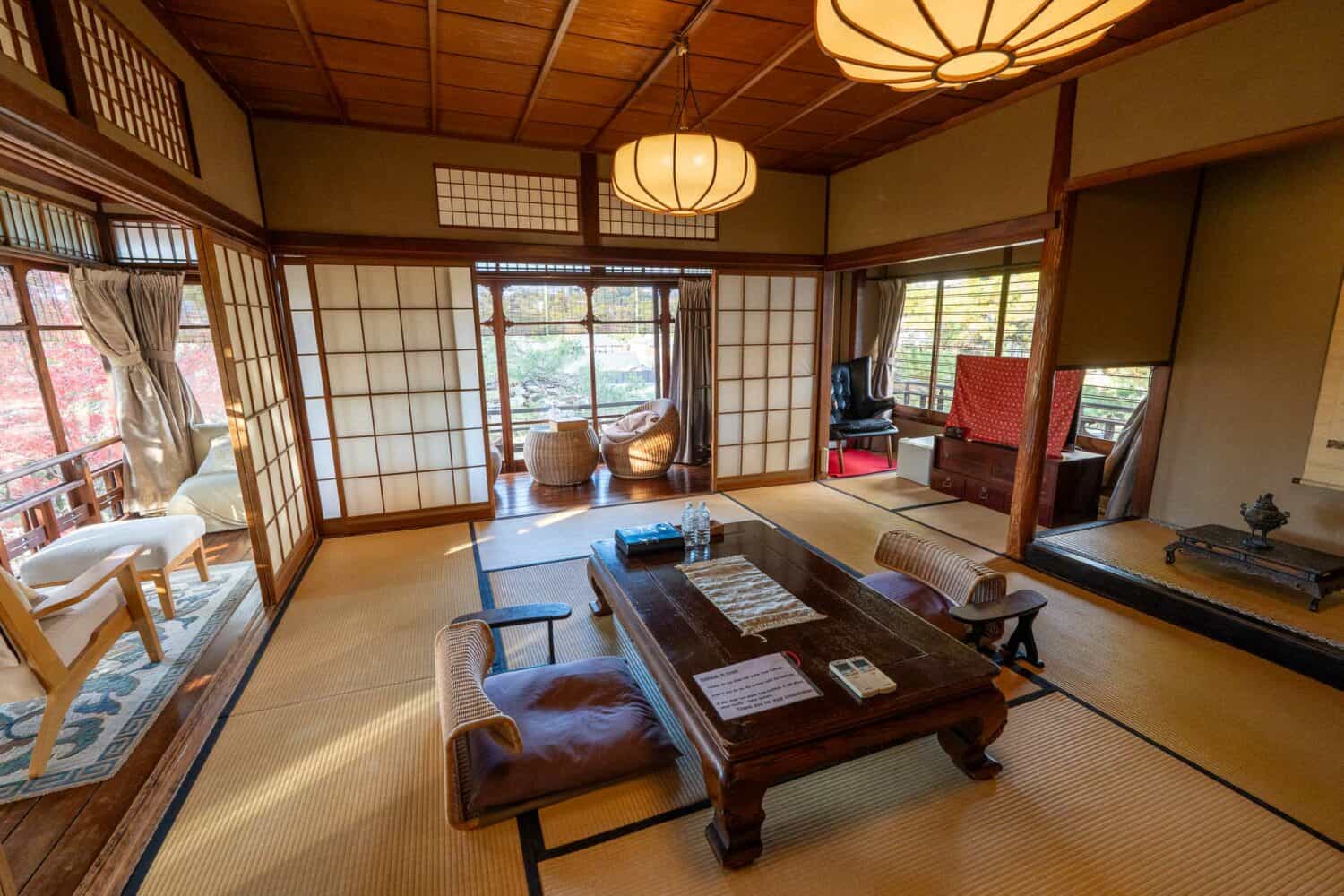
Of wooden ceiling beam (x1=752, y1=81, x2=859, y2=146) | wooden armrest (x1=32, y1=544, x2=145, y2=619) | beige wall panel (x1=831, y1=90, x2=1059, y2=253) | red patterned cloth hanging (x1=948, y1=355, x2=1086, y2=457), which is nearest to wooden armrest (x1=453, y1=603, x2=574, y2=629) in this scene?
wooden armrest (x1=32, y1=544, x2=145, y2=619)

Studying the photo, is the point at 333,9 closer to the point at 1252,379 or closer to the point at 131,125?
the point at 131,125

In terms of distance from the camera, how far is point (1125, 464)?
4.14 m

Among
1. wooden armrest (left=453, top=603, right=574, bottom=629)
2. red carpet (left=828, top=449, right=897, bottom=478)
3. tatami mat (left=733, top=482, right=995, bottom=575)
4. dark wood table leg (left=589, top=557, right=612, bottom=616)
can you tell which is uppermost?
wooden armrest (left=453, top=603, right=574, bottom=629)

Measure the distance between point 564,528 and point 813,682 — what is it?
114 inches

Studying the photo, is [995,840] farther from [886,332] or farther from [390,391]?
[886,332]

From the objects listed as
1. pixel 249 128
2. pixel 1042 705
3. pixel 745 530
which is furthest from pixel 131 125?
pixel 1042 705

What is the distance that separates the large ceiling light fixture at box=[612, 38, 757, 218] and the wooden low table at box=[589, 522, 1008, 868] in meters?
1.68

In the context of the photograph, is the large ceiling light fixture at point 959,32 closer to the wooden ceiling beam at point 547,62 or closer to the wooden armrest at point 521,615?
the wooden ceiling beam at point 547,62

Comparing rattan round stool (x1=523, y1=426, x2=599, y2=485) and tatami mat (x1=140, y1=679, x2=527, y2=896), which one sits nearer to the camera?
tatami mat (x1=140, y1=679, x2=527, y2=896)

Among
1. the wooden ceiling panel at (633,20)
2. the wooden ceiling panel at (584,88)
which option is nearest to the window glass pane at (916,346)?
the wooden ceiling panel at (584,88)

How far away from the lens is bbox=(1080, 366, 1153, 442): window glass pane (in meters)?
4.55

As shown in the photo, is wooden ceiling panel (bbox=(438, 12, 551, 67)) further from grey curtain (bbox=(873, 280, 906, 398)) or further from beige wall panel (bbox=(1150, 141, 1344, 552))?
grey curtain (bbox=(873, 280, 906, 398))

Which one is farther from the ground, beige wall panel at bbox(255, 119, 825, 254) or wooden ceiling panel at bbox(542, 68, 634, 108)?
wooden ceiling panel at bbox(542, 68, 634, 108)

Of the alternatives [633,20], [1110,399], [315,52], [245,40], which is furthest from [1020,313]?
[245,40]
